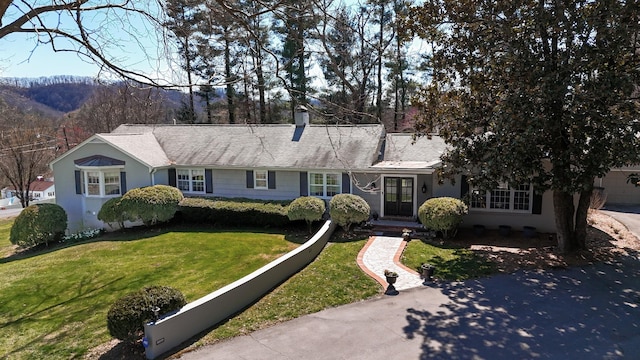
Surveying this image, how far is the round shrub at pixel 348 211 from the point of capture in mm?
16453

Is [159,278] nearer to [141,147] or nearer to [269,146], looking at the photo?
[269,146]

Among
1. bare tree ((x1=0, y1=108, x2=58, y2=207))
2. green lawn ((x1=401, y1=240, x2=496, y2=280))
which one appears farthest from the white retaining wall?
bare tree ((x1=0, y1=108, x2=58, y2=207))

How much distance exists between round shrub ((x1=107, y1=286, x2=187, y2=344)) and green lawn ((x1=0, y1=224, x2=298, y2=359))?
125 cm

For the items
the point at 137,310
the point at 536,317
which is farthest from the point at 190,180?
the point at 536,317

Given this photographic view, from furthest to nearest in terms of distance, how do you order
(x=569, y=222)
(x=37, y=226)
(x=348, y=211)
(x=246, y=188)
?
(x=246, y=188), (x=37, y=226), (x=348, y=211), (x=569, y=222)

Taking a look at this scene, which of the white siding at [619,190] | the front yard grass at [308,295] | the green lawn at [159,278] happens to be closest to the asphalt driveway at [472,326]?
the front yard grass at [308,295]

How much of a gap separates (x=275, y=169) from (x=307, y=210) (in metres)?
3.53

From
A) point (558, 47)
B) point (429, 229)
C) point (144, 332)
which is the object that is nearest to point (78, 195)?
point (144, 332)

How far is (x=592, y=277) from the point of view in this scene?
39.0ft

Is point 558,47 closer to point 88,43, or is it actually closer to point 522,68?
point 522,68

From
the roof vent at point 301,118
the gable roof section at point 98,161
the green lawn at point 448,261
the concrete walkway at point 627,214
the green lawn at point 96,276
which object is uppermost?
the roof vent at point 301,118

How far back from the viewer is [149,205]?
1895 cm

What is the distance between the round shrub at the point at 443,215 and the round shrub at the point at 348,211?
2.35m

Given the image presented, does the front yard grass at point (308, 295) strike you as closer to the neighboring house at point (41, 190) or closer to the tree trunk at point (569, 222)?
the tree trunk at point (569, 222)
